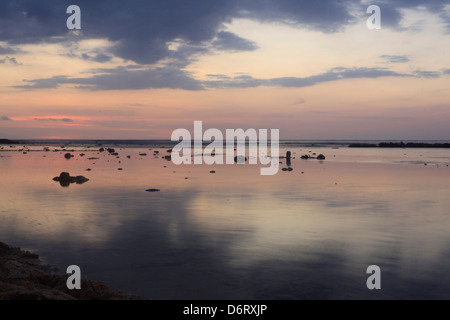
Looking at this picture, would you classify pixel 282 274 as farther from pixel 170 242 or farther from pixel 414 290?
pixel 170 242

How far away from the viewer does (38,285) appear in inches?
332

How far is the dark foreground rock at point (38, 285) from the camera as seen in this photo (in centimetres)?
729

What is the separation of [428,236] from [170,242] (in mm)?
8603

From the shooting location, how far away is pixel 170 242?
1235 centimetres

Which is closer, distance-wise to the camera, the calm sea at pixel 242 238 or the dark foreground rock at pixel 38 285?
the dark foreground rock at pixel 38 285

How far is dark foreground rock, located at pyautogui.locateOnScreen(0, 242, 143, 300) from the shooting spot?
23.9 ft

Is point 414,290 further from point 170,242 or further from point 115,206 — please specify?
point 115,206

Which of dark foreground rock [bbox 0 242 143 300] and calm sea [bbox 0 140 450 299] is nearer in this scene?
dark foreground rock [bbox 0 242 143 300]

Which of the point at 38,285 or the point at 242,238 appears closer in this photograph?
the point at 38,285

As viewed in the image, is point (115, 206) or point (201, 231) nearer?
point (201, 231)

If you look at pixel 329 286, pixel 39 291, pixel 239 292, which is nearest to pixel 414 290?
pixel 329 286

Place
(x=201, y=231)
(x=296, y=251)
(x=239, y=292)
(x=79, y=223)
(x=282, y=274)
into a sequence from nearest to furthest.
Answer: (x=239, y=292) < (x=282, y=274) < (x=296, y=251) < (x=201, y=231) < (x=79, y=223)
